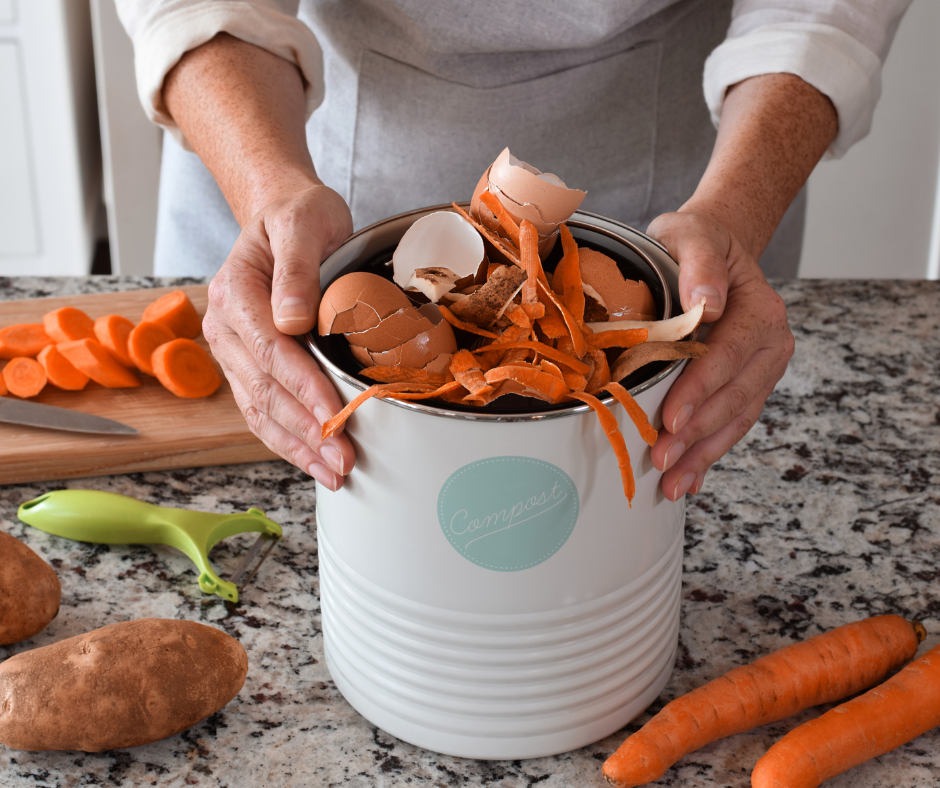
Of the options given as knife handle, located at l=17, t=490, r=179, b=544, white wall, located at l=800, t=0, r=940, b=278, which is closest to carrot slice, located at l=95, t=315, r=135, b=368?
knife handle, located at l=17, t=490, r=179, b=544

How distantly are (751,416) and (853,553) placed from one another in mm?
261

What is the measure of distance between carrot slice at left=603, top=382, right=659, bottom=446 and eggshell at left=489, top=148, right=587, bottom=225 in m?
0.16

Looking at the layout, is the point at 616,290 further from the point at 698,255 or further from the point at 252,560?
the point at 252,560

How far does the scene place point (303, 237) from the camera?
78 cm

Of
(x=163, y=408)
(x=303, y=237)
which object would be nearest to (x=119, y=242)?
(x=163, y=408)

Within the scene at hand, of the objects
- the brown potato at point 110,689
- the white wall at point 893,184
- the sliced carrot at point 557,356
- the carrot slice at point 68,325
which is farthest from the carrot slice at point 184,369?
the white wall at point 893,184

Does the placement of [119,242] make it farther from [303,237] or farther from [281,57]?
[303,237]

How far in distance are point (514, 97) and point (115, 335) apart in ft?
2.16

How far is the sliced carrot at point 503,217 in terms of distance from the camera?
69 centimetres

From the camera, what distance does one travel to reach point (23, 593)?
0.85 m

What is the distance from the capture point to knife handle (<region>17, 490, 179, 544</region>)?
0.97 meters

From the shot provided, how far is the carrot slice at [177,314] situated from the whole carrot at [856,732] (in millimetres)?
957

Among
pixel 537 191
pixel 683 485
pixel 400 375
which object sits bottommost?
pixel 683 485

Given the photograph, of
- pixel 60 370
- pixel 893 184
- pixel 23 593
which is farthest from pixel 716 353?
pixel 893 184
